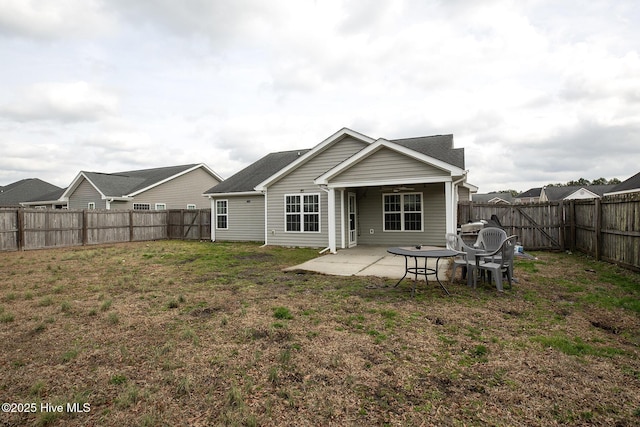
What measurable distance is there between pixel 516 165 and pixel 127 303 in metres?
39.1

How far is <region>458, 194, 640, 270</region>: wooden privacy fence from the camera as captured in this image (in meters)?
7.77

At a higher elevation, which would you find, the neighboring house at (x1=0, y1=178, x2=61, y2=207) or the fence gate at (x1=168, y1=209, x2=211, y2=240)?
the neighboring house at (x1=0, y1=178, x2=61, y2=207)

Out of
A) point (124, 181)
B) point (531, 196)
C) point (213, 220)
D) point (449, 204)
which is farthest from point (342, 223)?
point (531, 196)

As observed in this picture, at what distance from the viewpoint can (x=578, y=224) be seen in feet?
37.7

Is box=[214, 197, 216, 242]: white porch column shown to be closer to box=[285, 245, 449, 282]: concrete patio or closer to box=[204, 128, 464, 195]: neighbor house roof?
box=[204, 128, 464, 195]: neighbor house roof

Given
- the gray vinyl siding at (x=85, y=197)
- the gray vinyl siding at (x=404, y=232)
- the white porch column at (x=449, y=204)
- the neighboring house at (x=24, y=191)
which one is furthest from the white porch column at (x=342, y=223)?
the neighboring house at (x=24, y=191)

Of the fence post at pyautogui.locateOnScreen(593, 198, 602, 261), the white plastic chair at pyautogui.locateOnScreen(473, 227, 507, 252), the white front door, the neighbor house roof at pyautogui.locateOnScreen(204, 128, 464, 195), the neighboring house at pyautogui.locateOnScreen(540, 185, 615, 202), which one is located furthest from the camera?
the neighboring house at pyautogui.locateOnScreen(540, 185, 615, 202)

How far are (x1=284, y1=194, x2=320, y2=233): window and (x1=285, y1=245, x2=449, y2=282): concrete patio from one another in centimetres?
261

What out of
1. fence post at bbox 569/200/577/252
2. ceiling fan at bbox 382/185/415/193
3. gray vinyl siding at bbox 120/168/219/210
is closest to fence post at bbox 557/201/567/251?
fence post at bbox 569/200/577/252

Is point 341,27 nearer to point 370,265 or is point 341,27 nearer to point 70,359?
point 370,265

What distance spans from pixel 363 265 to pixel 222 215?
1116cm

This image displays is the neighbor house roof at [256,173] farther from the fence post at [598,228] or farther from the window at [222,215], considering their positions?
the fence post at [598,228]

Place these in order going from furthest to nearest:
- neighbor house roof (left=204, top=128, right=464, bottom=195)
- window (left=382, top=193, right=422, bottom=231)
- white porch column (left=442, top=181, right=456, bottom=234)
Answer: window (left=382, top=193, right=422, bottom=231), neighbor house roof (left=204, top=128, right=464, bottom=195), white porch column (left=442, top=181, right=456, bottom=234)

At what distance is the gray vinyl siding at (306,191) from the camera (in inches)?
549
